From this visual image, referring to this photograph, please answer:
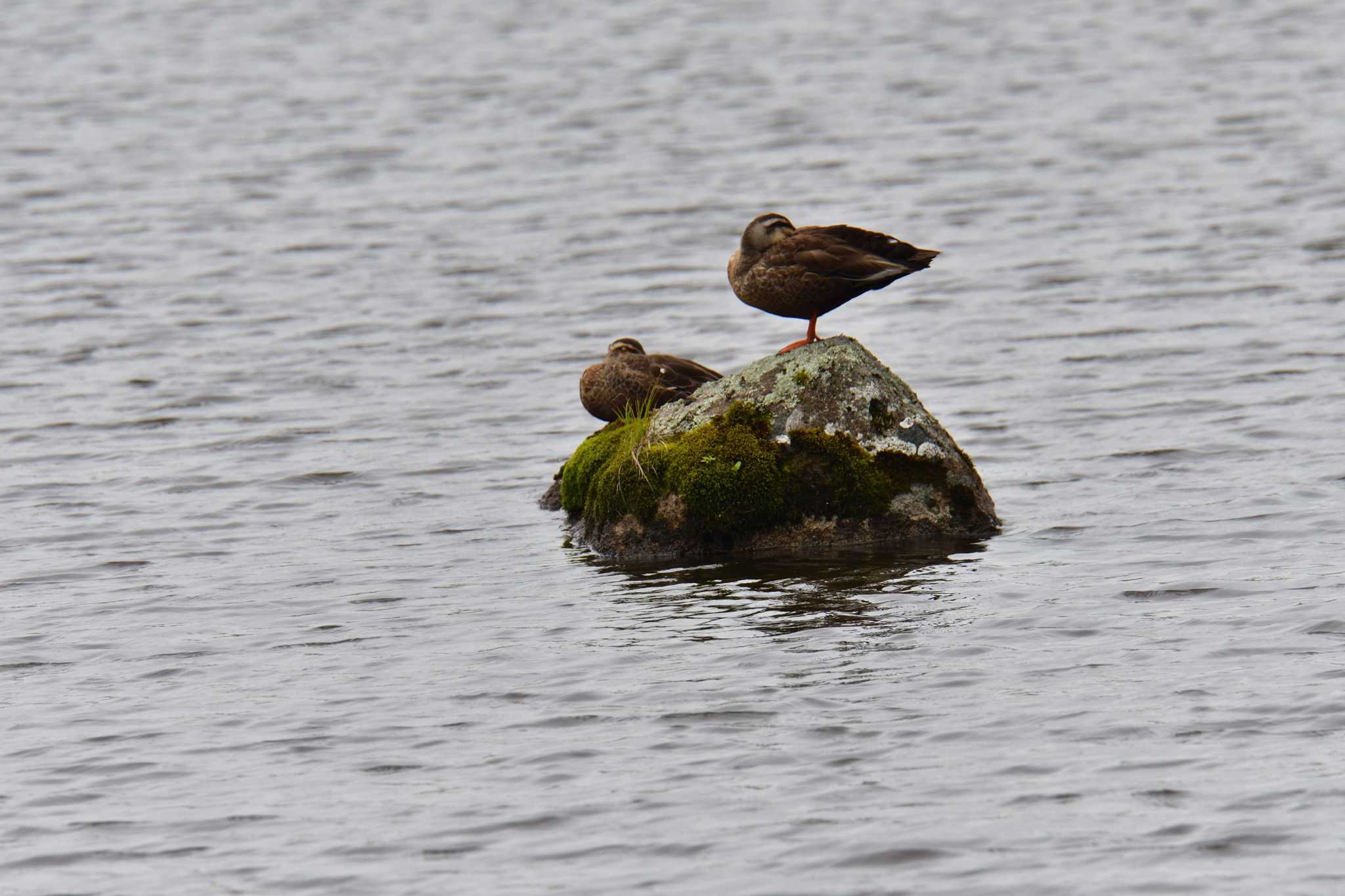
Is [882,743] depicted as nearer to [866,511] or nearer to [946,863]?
[946,863]

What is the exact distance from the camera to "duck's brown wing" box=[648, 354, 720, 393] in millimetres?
14117

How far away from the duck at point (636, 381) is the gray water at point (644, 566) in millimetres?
1154

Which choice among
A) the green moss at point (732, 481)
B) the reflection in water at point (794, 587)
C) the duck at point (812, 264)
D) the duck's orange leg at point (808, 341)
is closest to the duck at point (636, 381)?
the duck's orange leg at point (808, 341)

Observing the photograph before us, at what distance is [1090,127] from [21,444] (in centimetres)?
2150

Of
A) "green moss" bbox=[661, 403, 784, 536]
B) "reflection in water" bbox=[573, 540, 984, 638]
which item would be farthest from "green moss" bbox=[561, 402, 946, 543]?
"reflection in water" bbox=[573, 540, 984, 638]

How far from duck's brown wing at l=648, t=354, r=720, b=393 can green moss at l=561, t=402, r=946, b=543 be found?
1.20 m

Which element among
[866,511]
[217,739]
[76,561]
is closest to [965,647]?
[866,511]

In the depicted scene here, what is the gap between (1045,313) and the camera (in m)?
21.2

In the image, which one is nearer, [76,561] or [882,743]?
[882,743]

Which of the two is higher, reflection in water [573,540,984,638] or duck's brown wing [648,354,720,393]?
duck's brown wing [648,354,720,393]

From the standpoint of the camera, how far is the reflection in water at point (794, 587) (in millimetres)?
10773

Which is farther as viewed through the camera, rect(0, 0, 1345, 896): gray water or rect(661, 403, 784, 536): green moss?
rect(661, 403, 784, 536): green moss

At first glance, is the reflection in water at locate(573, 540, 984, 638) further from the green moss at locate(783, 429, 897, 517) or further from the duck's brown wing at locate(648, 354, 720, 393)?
the duck's brown wing at locate(648, 354, 720, 393)

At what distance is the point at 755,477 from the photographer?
12.5 m
